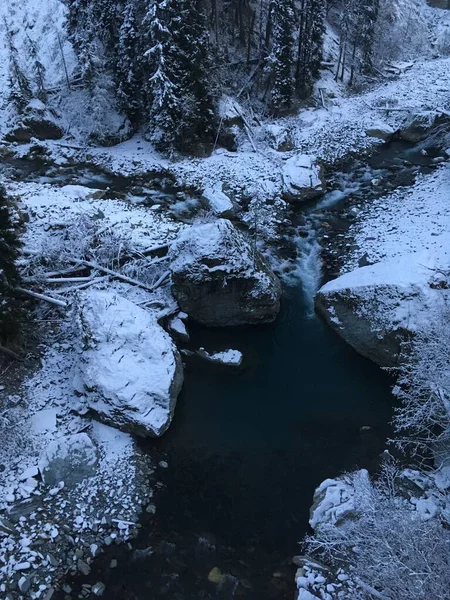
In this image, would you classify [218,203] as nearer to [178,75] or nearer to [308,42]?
[178,75]

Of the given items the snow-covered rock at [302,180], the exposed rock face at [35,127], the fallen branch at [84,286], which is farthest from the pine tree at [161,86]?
the fallen branch at [84,286]

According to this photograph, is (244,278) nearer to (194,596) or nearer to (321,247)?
(321,247)

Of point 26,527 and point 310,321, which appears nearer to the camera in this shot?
point 26,527

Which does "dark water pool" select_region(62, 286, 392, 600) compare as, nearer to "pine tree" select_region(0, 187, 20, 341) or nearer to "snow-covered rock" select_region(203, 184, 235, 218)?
"pine tree" select_region(0, 187, 20, 341)

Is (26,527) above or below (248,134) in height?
below

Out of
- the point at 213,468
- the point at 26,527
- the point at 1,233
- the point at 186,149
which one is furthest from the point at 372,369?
the point at 186,149

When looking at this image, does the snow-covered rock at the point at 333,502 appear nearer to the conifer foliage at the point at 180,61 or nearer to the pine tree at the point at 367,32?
the conifer foliage at the point at 180,61
